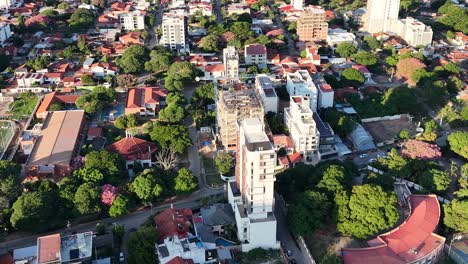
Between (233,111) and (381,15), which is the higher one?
(233,111)

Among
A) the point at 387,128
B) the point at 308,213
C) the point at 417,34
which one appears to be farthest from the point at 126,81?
the point at 417,34

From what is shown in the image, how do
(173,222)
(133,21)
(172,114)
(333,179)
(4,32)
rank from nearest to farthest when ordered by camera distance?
(173,222), (333,179), (172,114), (4,32), (133,21)

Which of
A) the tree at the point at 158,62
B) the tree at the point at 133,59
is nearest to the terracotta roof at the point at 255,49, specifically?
the tree at the point at 158,62

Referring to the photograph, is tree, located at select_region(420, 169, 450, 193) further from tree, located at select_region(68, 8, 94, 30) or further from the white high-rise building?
tree, located at select_region(68, 8, 94, 30)

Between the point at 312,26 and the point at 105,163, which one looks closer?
the point at 105,163

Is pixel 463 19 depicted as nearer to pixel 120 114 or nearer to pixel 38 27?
pixel 120 114

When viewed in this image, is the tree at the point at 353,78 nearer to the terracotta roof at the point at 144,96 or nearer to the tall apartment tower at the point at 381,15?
the terracotta roof at the point at 144,96

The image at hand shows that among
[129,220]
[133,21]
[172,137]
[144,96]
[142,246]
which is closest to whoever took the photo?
[142,246]

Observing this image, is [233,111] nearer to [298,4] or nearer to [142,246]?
[142,246]
